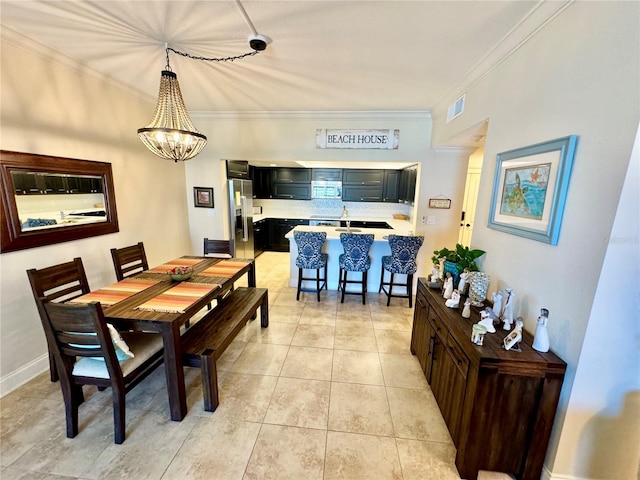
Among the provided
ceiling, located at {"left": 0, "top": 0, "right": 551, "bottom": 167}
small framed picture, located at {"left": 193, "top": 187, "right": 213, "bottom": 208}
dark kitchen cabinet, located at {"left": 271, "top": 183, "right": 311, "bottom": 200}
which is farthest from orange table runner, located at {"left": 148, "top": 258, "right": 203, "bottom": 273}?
dark kitchen cabinet, located at {"left": 271, "top": 183, "right": 311, "bottom": 200}

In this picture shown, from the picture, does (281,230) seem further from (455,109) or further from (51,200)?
(455,109)

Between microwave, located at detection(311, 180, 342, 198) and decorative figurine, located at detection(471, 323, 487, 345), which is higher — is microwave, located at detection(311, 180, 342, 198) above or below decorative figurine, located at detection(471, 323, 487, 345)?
above

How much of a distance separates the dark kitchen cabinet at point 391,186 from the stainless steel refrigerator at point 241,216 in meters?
3.04

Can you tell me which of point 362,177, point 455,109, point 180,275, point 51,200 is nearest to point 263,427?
point 180,275

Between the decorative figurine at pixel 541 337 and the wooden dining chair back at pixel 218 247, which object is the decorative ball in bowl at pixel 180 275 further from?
the decorative figurine at pixel 541 337

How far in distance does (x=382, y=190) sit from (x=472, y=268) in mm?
4192

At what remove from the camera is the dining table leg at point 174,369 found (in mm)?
1669

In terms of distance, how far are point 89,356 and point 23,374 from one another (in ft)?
4.28

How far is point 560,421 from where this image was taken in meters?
1.34

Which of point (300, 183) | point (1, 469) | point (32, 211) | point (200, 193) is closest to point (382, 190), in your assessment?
point (300, 183)

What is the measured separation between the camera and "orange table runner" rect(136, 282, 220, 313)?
70.5 inches

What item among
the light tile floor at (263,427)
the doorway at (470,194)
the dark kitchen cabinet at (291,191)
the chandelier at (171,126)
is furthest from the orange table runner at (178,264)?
the doorway at (470,194)

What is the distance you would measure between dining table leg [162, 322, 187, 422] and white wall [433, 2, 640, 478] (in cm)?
222

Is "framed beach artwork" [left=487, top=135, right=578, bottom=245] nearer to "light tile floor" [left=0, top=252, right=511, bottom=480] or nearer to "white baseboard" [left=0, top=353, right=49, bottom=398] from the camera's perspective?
"light tile floor" [left=0, top=252, right=511, bottom=480]
